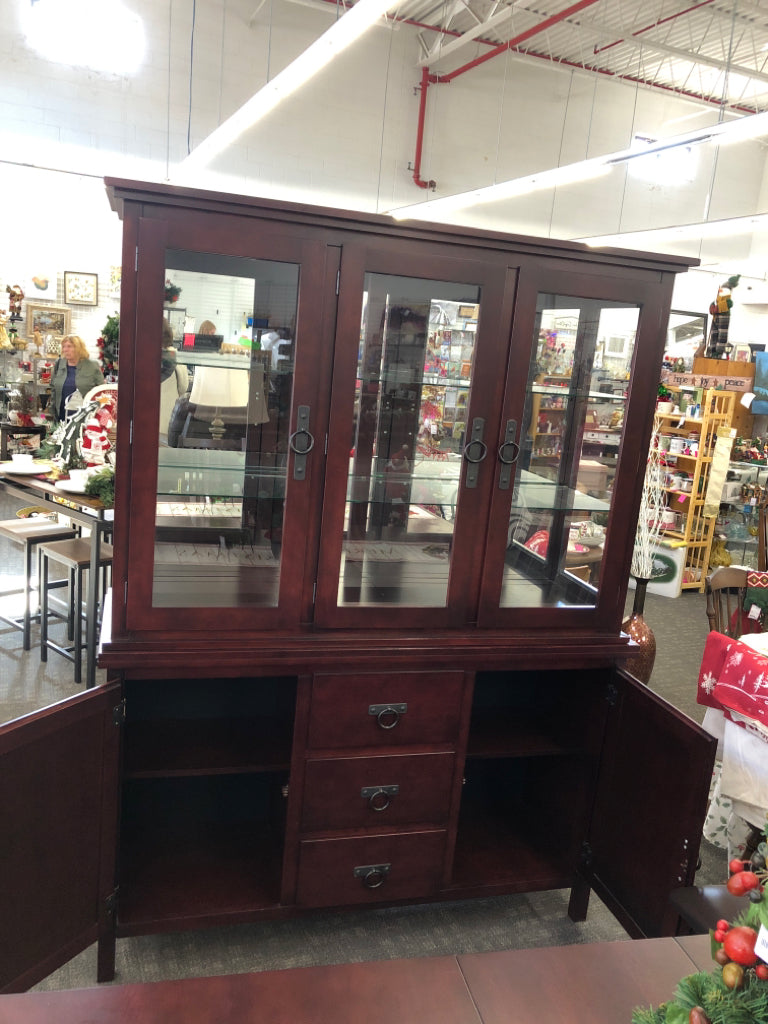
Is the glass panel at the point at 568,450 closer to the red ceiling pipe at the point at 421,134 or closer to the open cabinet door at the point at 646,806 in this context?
the open cabinet door at the point at 646,806

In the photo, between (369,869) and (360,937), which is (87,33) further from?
(360,937)

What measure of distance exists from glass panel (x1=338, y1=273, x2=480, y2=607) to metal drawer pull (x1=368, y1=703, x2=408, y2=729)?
0.97 ft

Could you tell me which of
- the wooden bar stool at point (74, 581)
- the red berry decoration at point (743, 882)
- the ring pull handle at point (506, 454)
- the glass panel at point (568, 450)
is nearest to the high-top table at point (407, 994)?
the red berry decoration at point (743, 882)

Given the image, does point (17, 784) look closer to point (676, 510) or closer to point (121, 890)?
point (121, 890)

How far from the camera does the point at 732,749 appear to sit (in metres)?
2.53

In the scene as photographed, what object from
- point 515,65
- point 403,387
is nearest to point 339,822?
point 403,387

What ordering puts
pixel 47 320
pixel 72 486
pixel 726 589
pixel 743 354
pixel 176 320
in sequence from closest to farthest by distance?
pixel 176 320
pixel 726 589
pixel 72 486
pixel 743 354
pixel 47 320

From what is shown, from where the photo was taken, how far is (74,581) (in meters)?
4.05

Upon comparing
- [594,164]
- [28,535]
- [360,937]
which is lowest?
[360,937]

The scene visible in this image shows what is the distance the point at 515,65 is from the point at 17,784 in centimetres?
974

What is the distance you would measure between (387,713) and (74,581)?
2474 mm

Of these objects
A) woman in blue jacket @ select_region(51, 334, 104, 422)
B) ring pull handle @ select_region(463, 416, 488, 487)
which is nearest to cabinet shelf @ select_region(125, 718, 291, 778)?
ring pull handle @ select_region(463, 416, 488, 487)

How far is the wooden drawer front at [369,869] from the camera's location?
2229 mm

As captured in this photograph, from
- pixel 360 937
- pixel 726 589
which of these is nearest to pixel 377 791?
pixel 360 937
